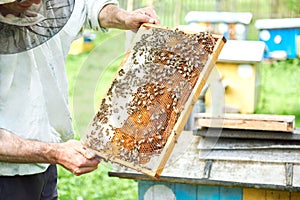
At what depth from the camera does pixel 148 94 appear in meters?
2.59

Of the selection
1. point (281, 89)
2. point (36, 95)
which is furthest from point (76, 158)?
point (281, 89)

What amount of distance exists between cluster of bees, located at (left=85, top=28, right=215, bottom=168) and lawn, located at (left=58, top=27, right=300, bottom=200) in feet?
0.24

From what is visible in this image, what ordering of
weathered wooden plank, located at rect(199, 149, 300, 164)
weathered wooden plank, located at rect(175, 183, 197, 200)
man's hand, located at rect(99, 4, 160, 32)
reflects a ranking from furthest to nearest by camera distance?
weathered wooden plank, located at rect(175, 183, 197, 200) → weathered wooden plank, located at rect(199, 149, 300, 164) → man's hand, located at rect(99, 4, 160, 32)

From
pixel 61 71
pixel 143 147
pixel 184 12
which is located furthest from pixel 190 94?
pixel 184 12

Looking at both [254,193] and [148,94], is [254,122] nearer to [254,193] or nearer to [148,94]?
[254,193]

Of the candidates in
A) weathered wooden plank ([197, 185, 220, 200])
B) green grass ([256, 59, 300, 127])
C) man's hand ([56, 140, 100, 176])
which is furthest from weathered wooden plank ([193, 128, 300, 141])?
green grass ([256, 59, 300, 127])

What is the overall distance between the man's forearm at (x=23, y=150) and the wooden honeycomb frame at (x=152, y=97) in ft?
0.49

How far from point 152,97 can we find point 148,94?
22 millimetres

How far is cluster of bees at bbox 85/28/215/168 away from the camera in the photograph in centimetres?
249

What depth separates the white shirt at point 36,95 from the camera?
2.60 meters

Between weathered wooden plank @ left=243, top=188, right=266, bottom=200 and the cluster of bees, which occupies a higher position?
the cluster of bees

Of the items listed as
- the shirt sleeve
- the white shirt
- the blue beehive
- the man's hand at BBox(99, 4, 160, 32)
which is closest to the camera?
the white shirt

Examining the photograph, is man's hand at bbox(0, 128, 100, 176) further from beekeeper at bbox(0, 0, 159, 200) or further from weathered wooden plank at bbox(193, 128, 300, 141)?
weathered wooden plank at bbox(193, 128, 300, 141)

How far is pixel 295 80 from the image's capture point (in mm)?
8625
